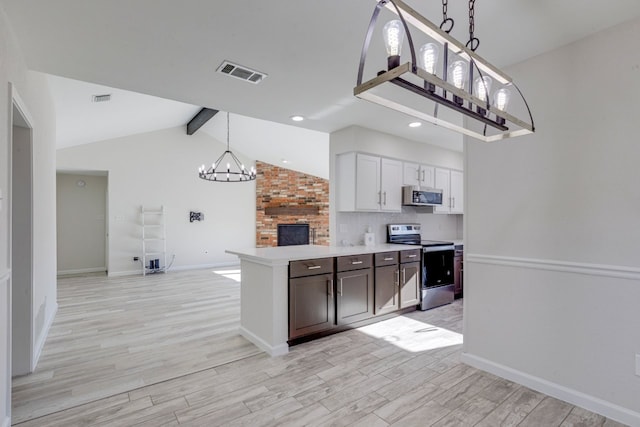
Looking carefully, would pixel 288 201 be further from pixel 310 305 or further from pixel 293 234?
pixel 310 305

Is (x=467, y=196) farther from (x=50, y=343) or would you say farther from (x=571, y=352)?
(x=50, y=343)

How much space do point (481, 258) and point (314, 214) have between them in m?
6.44

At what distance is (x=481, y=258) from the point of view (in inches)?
105

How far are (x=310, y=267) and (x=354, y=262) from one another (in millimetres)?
598

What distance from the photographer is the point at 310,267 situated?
317 centimetres

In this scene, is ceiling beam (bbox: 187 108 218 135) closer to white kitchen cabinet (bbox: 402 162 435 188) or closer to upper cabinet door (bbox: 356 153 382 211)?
upper cabinet door (bbox: 356 153 382 211)

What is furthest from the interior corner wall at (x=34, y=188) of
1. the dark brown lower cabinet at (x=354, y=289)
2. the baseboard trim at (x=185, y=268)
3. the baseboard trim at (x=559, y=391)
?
the baseboard trim at (x=559, y=391)

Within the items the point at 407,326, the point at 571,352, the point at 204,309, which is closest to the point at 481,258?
the point at 571,352

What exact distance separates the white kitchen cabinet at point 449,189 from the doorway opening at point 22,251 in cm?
491

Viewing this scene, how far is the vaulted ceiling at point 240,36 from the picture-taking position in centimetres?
180

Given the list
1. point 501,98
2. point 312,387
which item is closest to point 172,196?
point 312,387

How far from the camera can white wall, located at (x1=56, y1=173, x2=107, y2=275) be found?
7.24 metres

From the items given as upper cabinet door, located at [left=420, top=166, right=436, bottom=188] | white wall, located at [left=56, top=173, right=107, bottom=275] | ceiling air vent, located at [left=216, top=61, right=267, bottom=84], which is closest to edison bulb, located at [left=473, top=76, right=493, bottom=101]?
ceiling air vent, located at [left=216, top=61, right=267, bottom=84]

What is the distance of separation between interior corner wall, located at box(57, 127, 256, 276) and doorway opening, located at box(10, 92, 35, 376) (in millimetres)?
4831
